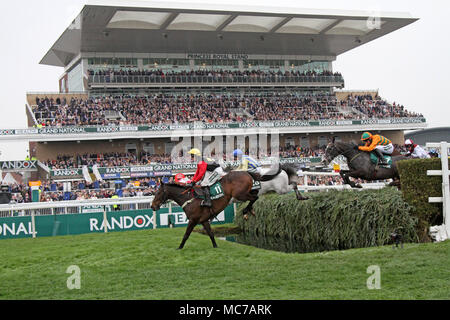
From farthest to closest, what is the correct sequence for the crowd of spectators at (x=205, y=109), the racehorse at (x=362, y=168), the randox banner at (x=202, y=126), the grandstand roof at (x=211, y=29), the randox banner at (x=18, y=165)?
the crowd of spectators at (x=205, y=109) < the grandstand roof at (x=211, y=29) < the randox banner at (x=202, y=126) < the randox banner at (x=18, y=165) < the racehorse at (x=362, y=168)

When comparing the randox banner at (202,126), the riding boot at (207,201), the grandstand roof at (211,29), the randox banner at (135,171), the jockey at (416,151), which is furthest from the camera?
the grandstand roof at (211,29)

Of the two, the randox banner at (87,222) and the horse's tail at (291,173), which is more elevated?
the horse's tail at (291,173)

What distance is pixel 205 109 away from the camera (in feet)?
133

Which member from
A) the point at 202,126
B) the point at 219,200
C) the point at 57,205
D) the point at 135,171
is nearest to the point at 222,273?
the point at 219,200

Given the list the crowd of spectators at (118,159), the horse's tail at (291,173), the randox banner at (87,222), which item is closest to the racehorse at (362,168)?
the horse's tail at (291,173)

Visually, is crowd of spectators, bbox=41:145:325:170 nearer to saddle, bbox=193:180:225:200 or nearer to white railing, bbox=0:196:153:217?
white railing, bbox=0:196:153:217

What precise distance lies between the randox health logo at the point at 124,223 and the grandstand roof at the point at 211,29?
2146cm

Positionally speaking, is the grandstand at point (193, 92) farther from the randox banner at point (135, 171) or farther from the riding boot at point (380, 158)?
the riding boot at point (380, 158)

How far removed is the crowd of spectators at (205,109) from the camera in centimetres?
3684

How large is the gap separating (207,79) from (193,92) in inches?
65.8
